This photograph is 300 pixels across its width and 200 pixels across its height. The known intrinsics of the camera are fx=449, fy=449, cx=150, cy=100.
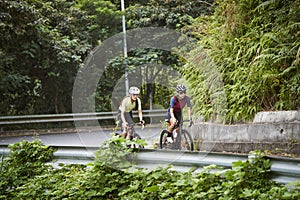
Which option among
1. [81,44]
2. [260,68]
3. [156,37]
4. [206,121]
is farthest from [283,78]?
[81,44]

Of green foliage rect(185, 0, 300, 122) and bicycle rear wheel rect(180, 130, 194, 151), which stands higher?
green foliage rect(185, 0, 300, 122)

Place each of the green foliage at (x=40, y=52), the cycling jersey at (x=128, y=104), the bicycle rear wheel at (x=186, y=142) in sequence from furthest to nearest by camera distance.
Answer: the green foliage at (x=40, y=52)
the bicycle rear wheel at (x=186, y=142)
the cycling jersey at (x=128, y=104)

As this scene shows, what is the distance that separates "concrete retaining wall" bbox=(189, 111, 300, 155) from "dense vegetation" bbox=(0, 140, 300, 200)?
9.20 ft

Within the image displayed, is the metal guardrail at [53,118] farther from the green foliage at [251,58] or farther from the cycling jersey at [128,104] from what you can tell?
the cycling jersey at [128,104]

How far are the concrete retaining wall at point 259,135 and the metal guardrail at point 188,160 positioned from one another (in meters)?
2.73

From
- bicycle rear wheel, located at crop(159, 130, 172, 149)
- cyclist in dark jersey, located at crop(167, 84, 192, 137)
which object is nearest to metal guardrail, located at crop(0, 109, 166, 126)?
bicycle rear wheel, located at crop(159, 130, 172, 149)

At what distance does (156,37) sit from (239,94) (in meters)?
8.51

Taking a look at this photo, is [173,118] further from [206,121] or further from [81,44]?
[81,44]

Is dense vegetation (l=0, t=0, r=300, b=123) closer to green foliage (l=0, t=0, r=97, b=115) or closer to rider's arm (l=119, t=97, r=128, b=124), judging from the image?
green foliage (l=0, t=0, r=97, b=115)

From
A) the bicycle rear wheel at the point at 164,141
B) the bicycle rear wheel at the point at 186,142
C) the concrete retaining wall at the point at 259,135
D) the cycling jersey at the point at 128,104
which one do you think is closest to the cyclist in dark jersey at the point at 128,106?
the cycling jersey at the point at 128,104

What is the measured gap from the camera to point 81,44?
18.8 metres

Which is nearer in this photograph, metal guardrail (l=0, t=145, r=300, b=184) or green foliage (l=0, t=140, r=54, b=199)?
metal guardrail (l=0, t=145, r=300, b=184)

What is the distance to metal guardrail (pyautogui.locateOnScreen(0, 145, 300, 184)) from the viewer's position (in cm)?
374

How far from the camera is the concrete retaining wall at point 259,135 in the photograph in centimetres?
681
